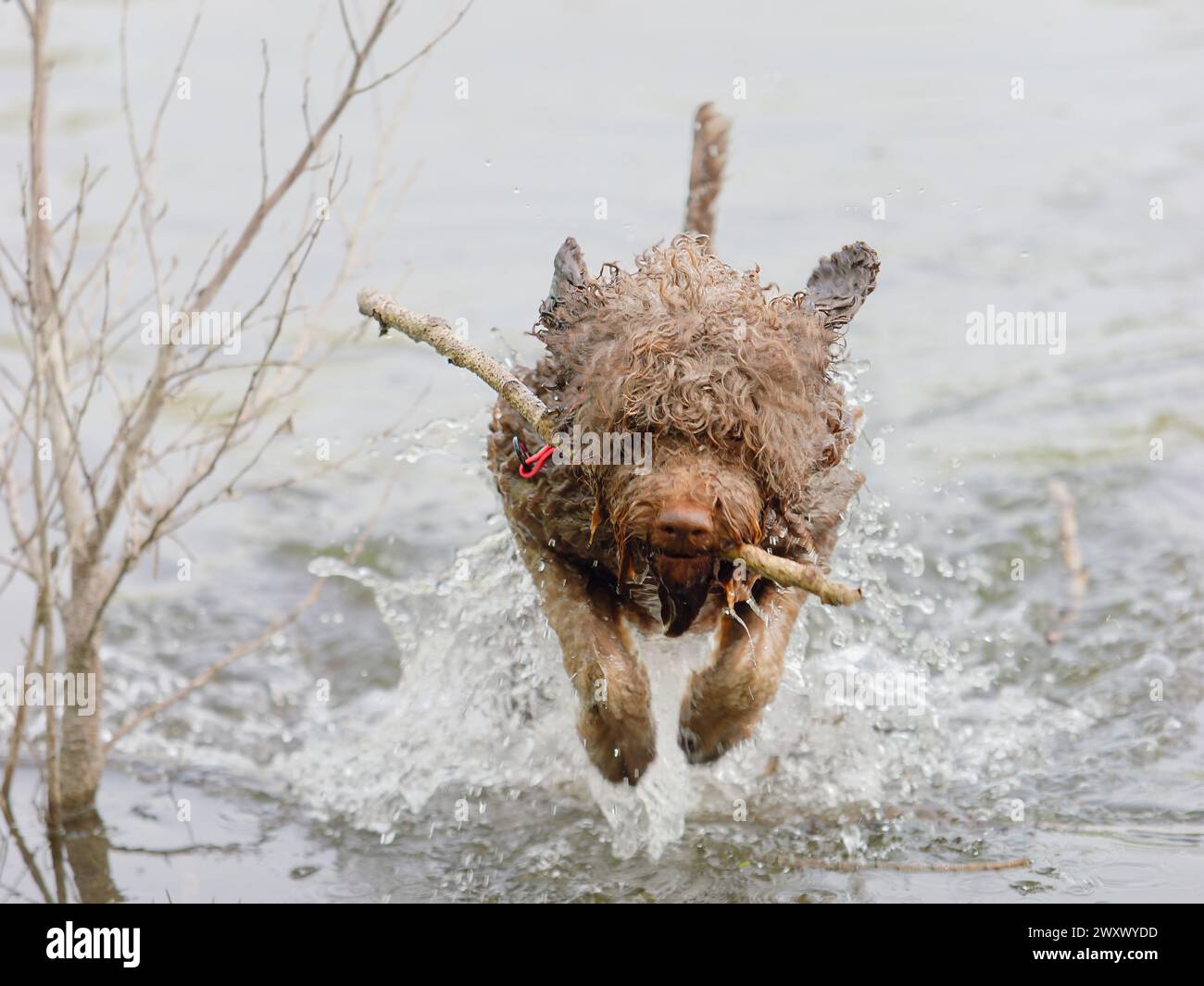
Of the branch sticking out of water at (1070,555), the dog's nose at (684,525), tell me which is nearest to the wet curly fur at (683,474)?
the dog's nose at (684,525)

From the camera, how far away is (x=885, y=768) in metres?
6.00

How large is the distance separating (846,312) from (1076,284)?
6554mm

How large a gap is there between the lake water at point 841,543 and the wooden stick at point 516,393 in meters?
1.39

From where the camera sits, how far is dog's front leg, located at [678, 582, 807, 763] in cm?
493

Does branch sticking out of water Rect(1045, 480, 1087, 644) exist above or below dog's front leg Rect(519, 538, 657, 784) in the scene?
above

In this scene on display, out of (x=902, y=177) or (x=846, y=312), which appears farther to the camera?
(x=902, y=177)

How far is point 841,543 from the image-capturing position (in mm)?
6277

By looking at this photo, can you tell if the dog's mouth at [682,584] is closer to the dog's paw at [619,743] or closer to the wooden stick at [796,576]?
the wooden stick at [796,576]

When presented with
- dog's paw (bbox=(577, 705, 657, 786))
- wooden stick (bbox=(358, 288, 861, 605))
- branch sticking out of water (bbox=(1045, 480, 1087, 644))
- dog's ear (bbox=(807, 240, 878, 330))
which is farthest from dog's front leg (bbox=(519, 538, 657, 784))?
branch sticking out of water (bbox=(1045, 480, 1087, 644))

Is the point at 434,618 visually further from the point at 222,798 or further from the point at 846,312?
the point at 846,312

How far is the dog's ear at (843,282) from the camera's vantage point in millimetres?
4711

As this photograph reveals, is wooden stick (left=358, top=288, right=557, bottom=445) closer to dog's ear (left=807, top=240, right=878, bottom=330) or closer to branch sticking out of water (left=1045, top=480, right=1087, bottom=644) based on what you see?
dog's ear (left=807, top=240, right=878, bottom=330)

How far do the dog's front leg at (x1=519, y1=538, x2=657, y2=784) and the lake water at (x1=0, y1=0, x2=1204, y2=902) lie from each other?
20.5 inches
